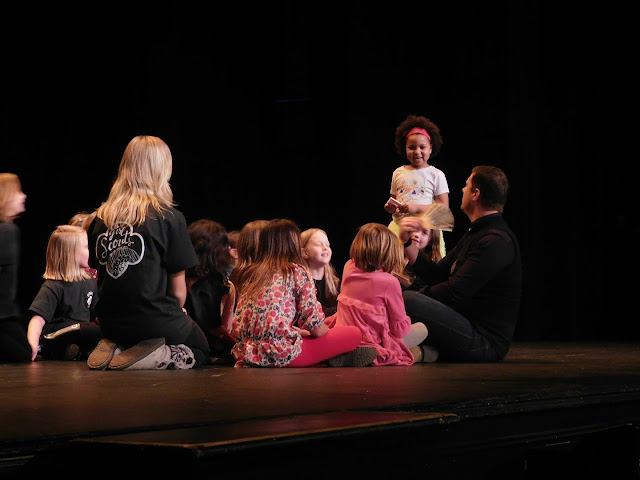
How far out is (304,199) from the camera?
6.72m

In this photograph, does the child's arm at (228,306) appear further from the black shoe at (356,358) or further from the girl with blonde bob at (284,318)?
the black shoe at (356,358)

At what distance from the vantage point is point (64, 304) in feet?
15.3

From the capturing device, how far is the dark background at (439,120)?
20.5 ft

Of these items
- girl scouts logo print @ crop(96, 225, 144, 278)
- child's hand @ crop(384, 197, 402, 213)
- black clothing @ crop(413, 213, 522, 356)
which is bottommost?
black clothing @ crop(413, 213, 522, 356)

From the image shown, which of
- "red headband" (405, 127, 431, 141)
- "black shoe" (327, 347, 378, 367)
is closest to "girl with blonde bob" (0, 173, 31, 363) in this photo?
"black shoe" (327, 347, 378, 367)

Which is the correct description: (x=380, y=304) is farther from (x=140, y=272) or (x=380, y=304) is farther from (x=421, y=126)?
(x=421, y=126)

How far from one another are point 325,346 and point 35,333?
150 cm

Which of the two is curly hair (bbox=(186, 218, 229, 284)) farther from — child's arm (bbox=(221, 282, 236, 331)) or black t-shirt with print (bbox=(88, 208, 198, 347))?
black t-shirt with print (bbox=(88, 208, 198, 347))

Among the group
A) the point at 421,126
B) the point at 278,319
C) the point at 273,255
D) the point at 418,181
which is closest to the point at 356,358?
the point at 278,319

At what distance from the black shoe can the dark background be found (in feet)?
8.40

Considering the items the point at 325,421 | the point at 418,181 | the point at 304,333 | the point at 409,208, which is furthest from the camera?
the point at 418,181

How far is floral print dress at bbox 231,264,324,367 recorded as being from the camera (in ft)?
12.3

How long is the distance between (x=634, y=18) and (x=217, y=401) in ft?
15.9

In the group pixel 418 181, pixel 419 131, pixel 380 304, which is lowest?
pixel 380 304
